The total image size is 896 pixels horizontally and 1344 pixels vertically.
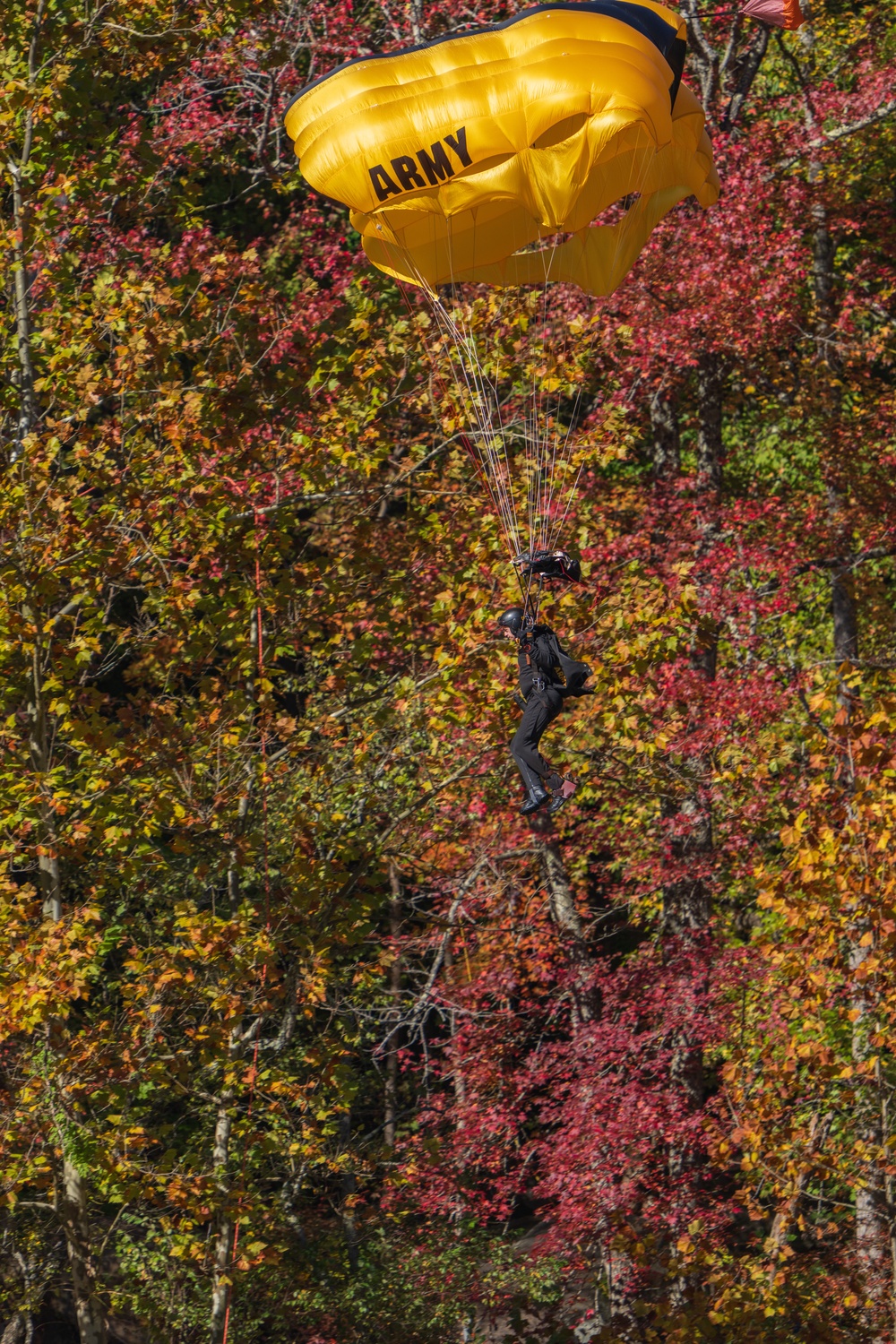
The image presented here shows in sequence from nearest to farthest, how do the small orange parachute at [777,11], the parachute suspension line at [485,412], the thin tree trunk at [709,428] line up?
the parachute suspension line at [485,412]
the small orange parachute at [777,11]
the thin tree trunk at [709,428]

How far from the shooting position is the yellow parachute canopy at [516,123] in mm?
10078

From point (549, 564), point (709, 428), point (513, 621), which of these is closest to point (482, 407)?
point (549, 564)

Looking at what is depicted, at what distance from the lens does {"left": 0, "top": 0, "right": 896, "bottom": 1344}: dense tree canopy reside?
38.6 ft

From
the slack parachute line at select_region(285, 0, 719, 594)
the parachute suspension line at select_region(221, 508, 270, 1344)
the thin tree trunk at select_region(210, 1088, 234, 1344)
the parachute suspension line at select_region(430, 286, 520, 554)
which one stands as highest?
the slack parachute line at select_region(285, 0, 719, 594)

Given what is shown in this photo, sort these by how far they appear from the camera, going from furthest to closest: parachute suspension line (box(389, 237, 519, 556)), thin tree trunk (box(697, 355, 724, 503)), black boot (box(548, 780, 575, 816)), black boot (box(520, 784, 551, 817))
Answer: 1. thin tree trunk (box(697, 355, 724, 503))
2. parachute suspension line (box(389, 237, 519, 556))
3. black boot (box(520, 784, 551, 817))
4. black boot (box(548, 780, 575, 816))

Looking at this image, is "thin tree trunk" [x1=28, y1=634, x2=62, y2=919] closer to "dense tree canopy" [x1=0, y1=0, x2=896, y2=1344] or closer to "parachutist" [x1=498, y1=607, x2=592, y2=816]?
"dense tree canopy" [x1=0, y1=0, x2=896, y2=1344]

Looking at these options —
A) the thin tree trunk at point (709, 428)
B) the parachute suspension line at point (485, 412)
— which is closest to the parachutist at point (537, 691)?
the parachute suspension line at point (485, 412)

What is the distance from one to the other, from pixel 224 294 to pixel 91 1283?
42.4ft

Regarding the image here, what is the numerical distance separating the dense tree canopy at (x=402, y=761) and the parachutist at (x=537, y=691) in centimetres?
196

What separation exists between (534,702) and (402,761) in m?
5.41

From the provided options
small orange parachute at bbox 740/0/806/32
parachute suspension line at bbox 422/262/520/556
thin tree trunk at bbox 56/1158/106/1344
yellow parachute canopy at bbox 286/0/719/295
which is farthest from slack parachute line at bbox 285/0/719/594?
thin tree trunk at bbox 56/1158/106/1344

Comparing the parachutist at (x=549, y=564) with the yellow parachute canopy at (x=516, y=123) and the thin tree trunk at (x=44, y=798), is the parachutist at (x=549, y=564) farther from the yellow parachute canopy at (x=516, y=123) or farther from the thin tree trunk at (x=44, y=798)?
the thin tree trunk at (x=44, y=798)

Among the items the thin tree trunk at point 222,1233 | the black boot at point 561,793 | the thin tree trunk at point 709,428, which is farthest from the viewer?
the thin tree trunk at point 709,428

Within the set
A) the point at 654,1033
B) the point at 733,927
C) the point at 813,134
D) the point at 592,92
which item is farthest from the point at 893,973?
the point at 813,134
